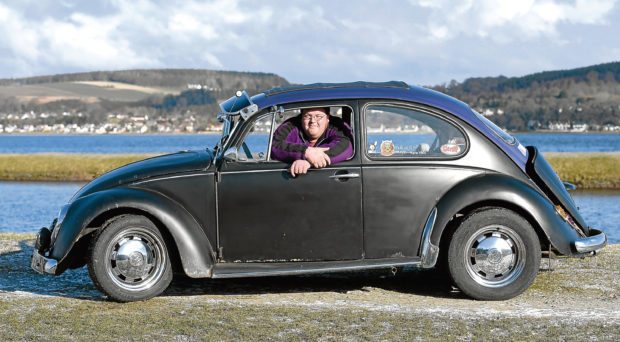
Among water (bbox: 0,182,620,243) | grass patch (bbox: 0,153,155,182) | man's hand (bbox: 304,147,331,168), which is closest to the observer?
man's hand (bbox: 304,147,331,168)

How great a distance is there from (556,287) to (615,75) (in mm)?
171032

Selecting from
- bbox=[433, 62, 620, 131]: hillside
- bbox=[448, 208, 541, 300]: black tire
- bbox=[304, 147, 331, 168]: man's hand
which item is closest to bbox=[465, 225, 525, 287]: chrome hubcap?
bbox=[448, 208, 541, 300]: black tire

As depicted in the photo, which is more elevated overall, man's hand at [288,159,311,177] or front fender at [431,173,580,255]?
man's hand at [288,159,311,177]

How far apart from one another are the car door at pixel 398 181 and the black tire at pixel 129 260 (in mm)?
1949

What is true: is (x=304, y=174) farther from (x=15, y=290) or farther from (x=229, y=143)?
(x=15, y=290)

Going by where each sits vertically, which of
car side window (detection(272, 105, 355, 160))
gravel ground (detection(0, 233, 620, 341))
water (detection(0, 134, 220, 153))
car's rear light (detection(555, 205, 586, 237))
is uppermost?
water (detection(0, 134, 220, 153))

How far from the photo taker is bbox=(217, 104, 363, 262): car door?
6.71 meters

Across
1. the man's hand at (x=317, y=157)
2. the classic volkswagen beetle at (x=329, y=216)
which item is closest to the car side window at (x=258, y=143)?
the classic volkswagen beetle at (x=329, y=216)

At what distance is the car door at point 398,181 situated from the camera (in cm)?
675

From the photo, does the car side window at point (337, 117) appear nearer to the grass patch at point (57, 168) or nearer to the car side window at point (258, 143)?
the car side window at point (258, 143)

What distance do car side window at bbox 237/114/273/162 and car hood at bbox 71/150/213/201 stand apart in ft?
1.13

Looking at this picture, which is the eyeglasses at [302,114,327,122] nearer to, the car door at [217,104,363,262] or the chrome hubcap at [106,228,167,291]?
the car door at [217,104,363,262]

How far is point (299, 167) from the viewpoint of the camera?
262 inches

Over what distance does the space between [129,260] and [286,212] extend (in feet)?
4.95
